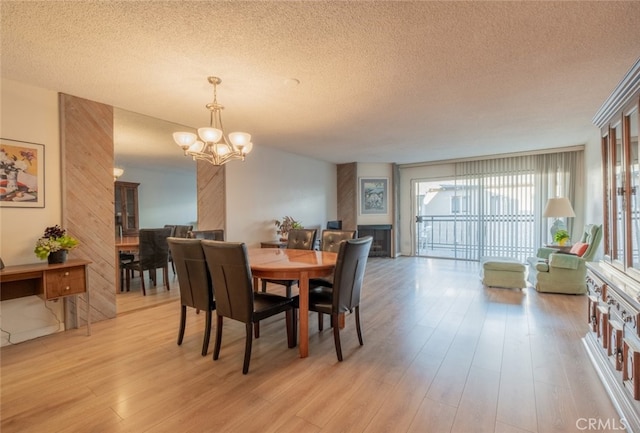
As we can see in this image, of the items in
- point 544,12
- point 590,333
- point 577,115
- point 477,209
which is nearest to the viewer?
point 544,12

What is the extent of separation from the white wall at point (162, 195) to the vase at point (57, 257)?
3.83m

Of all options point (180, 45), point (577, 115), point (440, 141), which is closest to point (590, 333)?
point (577, 115)

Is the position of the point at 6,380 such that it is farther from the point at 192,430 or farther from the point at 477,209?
the point at 477,209

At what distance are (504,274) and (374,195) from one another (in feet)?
12.2

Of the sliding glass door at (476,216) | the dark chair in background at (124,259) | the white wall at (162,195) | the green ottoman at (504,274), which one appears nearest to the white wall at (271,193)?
the dark chair in background at (124,259)

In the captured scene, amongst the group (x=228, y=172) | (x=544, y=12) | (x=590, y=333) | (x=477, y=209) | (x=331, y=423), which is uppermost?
(x=544, y=12)

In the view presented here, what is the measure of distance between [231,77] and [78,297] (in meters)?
2.74

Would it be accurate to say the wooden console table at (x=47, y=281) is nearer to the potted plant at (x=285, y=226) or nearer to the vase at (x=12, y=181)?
the vase at (x=12, y=181)

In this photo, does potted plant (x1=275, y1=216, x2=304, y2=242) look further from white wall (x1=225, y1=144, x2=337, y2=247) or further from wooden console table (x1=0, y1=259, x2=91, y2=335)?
wooden console table (x1=0, y1=259, x2=91, y2=335)

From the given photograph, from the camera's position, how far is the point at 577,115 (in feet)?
12.3

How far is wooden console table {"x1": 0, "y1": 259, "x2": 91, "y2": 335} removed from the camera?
2514 millimetres

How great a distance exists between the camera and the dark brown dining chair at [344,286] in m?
2.28
